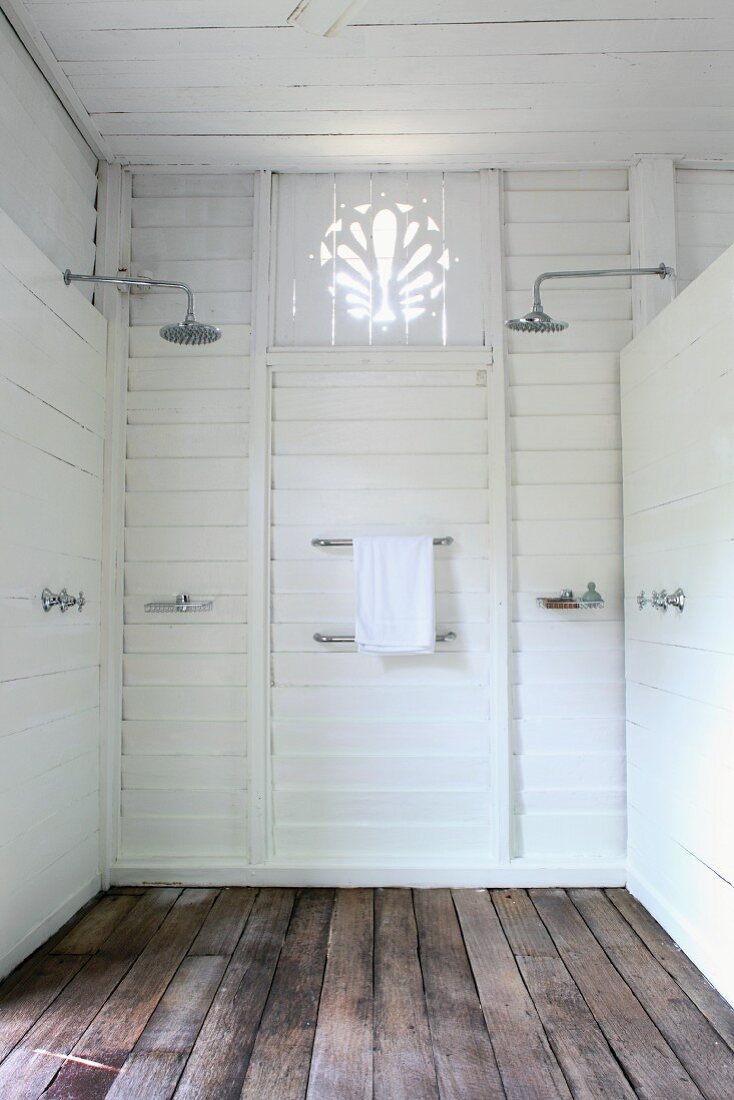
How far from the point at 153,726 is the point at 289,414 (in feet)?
3.86

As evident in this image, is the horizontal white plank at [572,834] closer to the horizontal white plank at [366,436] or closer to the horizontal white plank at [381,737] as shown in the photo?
the horizontal white plank at [381,737]

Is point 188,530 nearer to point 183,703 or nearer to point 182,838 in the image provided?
point 183,703

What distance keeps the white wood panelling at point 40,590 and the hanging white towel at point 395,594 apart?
0.91 metres

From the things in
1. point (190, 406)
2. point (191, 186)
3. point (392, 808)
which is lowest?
point (392, 808)

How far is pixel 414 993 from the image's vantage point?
2.00 meters

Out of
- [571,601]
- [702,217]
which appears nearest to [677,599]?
[571,601]

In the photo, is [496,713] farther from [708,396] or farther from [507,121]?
[507,121]

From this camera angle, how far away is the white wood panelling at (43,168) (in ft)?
7.16

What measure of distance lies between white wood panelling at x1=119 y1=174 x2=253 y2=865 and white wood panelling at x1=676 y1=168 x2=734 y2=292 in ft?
4.99

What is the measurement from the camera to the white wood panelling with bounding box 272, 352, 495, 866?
2766 mm

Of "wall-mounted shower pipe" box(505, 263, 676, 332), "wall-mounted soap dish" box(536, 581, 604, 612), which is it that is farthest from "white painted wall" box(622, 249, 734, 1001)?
"wall-mounted shower pipe" box(505, 263, 676, 332)

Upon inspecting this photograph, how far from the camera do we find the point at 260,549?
9.21 ft

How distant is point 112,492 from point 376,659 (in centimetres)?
107

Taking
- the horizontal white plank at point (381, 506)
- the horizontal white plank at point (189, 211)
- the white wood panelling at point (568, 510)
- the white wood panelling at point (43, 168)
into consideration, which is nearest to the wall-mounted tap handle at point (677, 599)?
the white wood panelling at point (568, 510)
